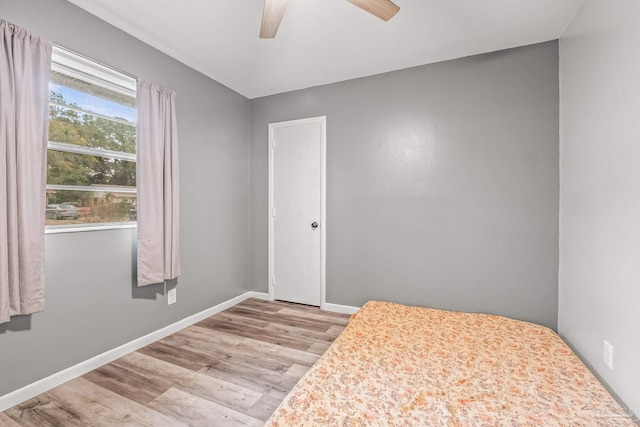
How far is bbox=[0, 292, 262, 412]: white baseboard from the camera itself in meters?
1.65

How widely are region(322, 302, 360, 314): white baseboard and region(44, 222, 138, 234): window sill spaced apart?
2.06 m

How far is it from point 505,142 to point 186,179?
2.99 m

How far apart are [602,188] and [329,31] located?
2143mm

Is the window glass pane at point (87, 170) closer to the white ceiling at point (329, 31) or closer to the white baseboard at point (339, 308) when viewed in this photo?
the white ceiling at point (329, 31)

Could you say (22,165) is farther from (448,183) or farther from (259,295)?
(448,183)

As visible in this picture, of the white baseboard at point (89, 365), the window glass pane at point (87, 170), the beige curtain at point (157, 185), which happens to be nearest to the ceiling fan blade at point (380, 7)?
the beige curtain at point (157, 185)

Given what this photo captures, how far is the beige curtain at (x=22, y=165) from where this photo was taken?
5.11ft

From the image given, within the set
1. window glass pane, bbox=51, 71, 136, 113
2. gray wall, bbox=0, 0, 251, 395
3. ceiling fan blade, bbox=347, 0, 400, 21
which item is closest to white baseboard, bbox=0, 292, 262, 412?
gray wall, bbox=0, 0, 251, 395

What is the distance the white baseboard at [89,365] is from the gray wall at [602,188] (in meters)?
3.15

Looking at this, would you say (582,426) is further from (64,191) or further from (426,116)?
(64,191)

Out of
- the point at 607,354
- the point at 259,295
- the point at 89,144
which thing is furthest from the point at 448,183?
the point at 89,144

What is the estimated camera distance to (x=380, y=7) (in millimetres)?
1616

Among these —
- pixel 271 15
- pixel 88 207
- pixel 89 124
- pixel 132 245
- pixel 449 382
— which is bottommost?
pixel 449 382

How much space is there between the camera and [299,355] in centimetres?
222
